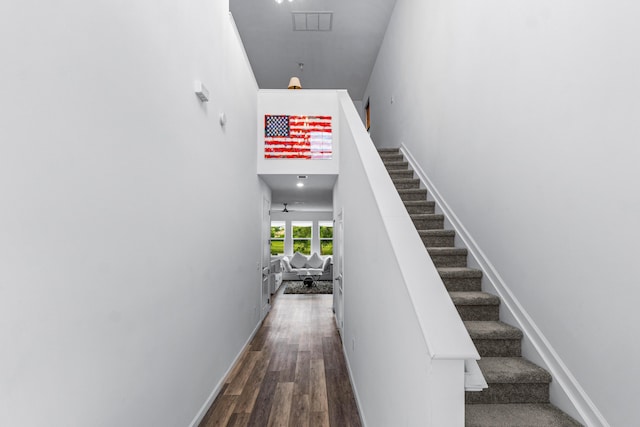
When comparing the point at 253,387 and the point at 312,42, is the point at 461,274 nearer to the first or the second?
the point at 253,387

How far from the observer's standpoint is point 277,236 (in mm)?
13586

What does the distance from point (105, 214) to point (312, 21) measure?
609cm

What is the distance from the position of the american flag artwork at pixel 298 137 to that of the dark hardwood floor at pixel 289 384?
2.74 metres

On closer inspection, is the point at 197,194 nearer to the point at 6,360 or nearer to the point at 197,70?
the point at 197,70

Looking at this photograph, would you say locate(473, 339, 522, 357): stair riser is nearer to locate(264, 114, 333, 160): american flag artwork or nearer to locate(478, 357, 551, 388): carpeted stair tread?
locate(478, 357, 551, 388): carpeted stair tread

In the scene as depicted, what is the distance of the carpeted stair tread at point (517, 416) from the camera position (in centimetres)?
169

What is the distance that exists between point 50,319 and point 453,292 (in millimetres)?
2681

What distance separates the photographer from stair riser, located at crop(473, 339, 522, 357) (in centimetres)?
221

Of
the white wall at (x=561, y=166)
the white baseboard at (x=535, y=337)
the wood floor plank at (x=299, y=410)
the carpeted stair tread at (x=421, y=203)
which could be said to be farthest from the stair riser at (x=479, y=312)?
the carpeted stair tread at (x=421, y=203)

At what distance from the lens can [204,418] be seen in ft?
8.37

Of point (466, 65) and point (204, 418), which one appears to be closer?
point (204, 418)

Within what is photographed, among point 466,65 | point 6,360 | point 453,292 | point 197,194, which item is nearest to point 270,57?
point 466,65

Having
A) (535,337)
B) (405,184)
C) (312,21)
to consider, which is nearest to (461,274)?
Result: (535,337)

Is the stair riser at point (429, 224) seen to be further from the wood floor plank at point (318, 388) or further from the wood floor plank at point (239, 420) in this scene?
the wood floor plank at point (239, 420)
